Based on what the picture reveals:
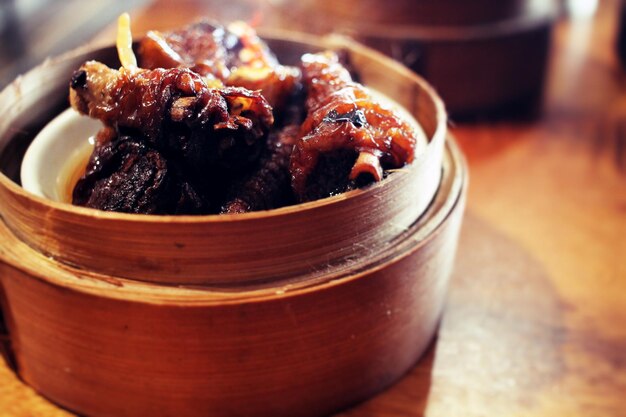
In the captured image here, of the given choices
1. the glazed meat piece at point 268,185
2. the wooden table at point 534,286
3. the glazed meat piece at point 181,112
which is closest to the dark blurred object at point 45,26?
the wooden table at point 534,286

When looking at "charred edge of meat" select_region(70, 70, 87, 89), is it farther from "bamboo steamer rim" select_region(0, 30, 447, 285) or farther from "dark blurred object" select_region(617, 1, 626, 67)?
"dark blurred object" select_region(617, 1, 626, 67)

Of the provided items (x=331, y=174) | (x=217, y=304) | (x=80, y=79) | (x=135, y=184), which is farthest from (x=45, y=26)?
(x=217, y=304)

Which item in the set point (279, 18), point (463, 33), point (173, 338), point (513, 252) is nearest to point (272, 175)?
point (173, 338)

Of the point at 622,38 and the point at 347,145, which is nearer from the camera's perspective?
the point at 347,145

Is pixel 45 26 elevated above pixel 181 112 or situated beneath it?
situated beneath

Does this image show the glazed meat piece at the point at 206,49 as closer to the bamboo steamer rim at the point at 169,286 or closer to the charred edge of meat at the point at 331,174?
the charred edge of meat at the point at 331,174

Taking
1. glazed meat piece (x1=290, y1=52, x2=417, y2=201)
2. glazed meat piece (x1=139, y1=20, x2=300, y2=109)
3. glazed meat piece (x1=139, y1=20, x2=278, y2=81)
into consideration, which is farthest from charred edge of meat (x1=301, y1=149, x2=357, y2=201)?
glazed meat piece (x1=139, y1=20, x2=278, y2=81)

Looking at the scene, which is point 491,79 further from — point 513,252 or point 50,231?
point 50,231

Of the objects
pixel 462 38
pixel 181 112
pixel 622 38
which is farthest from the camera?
pixel 622 38

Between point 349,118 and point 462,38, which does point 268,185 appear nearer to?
point 349,118
